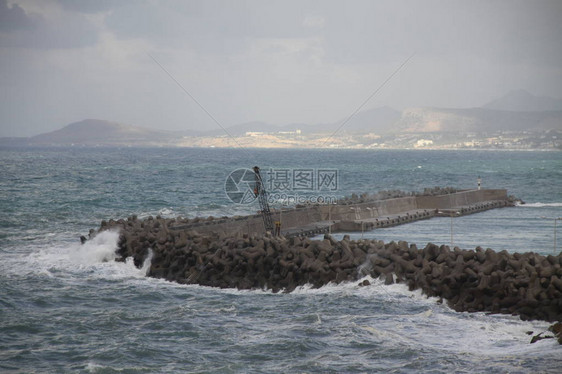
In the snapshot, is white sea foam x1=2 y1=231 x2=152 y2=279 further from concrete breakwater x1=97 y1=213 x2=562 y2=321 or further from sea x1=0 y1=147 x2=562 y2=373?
concrete breakwater x1=97 y1=213 x2=562 y2=321

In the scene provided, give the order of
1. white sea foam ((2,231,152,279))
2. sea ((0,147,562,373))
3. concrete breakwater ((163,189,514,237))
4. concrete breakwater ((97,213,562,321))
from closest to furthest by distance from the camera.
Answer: sea ((0,147,562,373)) < concrete breakwater ((97,213,562,321)) < white sea foam ((2,231,152,279)) < concrete breakwater ((163,189,514,237))

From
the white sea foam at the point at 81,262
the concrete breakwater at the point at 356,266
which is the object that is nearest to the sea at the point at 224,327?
the white sea foam at the point at 81,262

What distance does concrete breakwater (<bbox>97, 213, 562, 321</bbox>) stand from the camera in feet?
53.5

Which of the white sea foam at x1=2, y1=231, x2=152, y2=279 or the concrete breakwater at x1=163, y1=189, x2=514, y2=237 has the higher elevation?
the concrete breakwater at x1=163, y1=189, x2=514, y2=237

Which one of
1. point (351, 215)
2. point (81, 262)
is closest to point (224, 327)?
point (81, 262)

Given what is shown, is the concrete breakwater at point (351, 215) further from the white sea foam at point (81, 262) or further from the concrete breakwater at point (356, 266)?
the white sea foam at point (81, 262)

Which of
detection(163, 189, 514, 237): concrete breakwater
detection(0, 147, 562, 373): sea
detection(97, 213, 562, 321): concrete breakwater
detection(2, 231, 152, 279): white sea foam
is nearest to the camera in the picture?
detection(0, 147, 562, 373): sea

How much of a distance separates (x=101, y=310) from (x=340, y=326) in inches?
238

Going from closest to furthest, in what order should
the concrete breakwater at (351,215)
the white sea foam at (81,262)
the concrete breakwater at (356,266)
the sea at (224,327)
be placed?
the sea at (224,327) → the concrete breakwater at (356,266) → the white sea foam at (81,262) → the concrete breakwater at (351,215)

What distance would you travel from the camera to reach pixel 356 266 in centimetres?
1948

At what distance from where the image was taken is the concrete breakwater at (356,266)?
53.5 ft

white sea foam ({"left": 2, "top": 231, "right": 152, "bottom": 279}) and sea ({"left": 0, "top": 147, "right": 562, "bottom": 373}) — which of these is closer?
sea ({"left": 0, "top": 147, "right": 562, "bottom": 373})

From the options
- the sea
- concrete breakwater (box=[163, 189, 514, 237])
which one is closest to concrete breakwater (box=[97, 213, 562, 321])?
the sea

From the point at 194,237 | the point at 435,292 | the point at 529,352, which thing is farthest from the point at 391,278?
the point at 194,237
